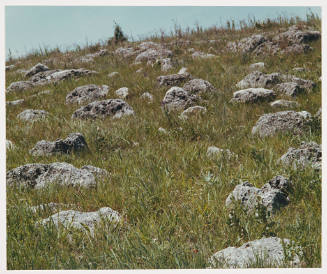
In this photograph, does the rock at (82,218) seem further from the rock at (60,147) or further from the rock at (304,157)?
the rock at (304,157)

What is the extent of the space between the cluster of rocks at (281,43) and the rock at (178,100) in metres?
4.01

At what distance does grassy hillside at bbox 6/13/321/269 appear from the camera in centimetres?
A: 266

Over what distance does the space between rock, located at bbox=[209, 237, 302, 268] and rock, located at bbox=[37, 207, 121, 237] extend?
107 cm

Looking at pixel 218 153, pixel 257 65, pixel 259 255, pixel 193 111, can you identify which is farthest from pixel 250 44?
pixel 259 255

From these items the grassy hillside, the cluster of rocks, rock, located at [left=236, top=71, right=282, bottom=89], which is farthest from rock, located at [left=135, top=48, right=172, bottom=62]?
rock, located at [left=236, top=71, right=282, bottom=89]

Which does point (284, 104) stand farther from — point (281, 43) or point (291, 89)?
point (281, 43)

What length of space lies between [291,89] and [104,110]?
12.0ft

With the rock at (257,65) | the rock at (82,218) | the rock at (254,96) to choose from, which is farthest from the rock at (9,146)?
the rock at (257,65)

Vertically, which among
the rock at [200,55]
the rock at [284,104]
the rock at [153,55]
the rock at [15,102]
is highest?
the rock at [153,55]

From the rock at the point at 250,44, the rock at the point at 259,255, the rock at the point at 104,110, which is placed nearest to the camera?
the rock at the point at 259,255

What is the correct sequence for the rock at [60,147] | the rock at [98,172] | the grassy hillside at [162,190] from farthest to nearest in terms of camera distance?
the rock at [60,147], the rock at [98,172], the grassy hillside at [162,190]

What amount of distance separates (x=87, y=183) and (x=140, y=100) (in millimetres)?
3655

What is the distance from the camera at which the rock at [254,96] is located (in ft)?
21.0
